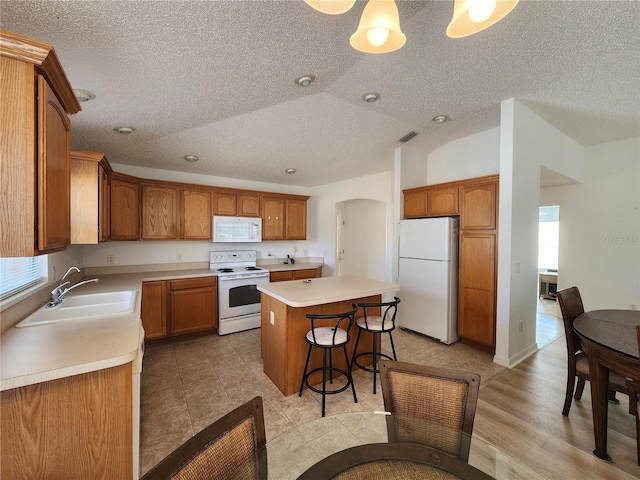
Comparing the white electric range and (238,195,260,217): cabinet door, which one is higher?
(238,195,260,217): cabinet door

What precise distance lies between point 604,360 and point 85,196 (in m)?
4.02

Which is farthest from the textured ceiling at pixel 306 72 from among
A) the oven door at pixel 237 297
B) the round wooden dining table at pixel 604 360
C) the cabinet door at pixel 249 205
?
the round wooden dining table at pixel 604 360

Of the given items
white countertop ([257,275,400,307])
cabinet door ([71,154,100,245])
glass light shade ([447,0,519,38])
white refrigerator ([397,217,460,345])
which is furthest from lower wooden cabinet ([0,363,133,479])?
white refrigerator ([397,217,460,345])

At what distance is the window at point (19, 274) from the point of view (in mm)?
1603

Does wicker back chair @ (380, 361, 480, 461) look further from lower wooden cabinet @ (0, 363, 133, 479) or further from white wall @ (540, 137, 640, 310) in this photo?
white wall @ (540, 137, 640, 310)

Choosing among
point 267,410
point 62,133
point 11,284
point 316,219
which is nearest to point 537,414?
point 267,410

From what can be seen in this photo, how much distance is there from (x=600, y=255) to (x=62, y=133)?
6044mm

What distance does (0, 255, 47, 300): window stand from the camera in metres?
1.60

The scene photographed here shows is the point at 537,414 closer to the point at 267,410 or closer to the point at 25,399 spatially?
the point at 267,410

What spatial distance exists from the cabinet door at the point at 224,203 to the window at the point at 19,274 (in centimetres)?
216

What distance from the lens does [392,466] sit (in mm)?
1011

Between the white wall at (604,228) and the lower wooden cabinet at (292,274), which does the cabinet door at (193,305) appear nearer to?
the lower wooden cabinet at (292,274)

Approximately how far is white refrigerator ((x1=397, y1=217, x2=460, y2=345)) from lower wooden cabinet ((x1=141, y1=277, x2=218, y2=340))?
2742 mm

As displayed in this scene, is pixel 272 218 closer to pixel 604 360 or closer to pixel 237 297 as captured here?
pixel 237 297
